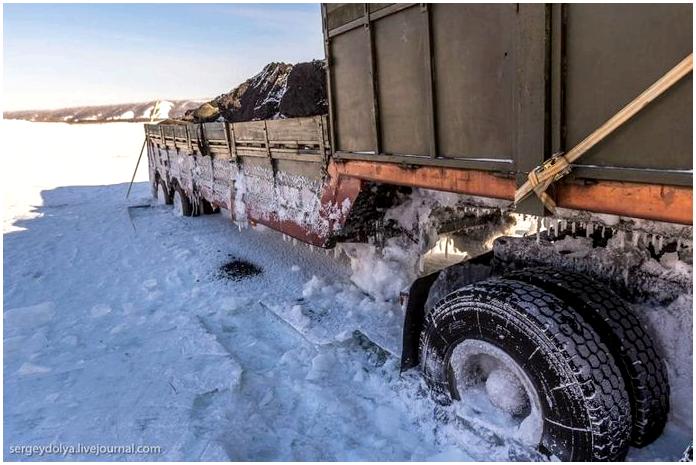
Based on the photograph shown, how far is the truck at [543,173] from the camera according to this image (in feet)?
6.02

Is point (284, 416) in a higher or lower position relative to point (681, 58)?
lower

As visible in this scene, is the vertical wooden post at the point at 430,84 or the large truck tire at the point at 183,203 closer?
the vertical wooden post at the point at 430,84

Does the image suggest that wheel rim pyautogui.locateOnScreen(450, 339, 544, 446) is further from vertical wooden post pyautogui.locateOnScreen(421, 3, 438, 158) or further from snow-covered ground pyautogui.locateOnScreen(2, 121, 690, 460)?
vertical wooden post pyautogui.locateOnScreen(421, 3, 438, 158)

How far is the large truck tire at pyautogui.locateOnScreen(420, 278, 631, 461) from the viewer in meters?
2.16

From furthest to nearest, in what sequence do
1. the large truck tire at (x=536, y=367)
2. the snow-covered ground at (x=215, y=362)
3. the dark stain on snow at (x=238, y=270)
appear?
the dark stain on snow at (x=238, y=270)
the snow-covered ground at (x=215, y=362)
the large truck tire at (x=536, y=367)

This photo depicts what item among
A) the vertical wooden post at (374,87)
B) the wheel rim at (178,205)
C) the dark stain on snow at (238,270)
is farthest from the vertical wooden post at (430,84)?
the wheel rim at (178,205)

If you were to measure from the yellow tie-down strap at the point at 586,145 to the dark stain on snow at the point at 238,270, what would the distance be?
370 centimetres

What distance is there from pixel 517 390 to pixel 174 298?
3481 mm

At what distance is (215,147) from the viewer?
19.7 feet

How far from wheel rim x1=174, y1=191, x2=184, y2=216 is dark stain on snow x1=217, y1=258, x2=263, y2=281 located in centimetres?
321

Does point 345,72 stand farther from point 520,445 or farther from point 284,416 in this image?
point 520,445

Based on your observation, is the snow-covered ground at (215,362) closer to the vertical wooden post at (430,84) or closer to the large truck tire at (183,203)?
the vertical wooden post at (430,84)

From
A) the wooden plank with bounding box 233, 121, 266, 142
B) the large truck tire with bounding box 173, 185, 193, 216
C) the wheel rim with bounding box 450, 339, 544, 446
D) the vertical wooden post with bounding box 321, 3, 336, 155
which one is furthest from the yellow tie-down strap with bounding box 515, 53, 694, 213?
the large truck tire with bounding box 173, 185, 193, 216

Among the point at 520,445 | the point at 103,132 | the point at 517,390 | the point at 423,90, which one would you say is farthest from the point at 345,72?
the point at 103,132
